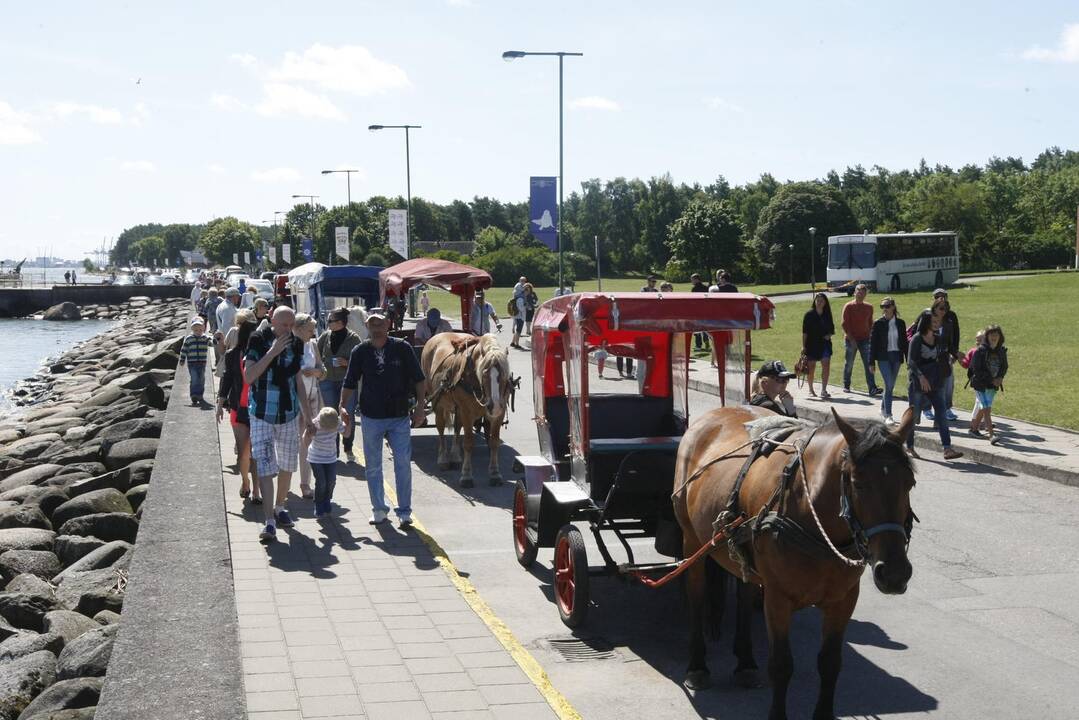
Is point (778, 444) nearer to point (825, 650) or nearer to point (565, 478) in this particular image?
point (825, 650)

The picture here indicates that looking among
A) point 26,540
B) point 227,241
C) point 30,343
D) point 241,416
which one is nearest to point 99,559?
point 26,540

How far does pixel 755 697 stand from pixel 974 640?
6.40 ft

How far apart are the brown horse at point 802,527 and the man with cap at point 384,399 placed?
12.9 feet

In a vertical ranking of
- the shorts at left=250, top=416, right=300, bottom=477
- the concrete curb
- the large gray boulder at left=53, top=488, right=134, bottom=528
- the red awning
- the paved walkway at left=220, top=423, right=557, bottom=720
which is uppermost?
the red awning

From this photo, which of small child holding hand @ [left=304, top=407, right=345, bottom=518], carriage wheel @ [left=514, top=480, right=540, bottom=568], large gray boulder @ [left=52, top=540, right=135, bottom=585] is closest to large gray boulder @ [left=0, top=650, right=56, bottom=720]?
large gray boulder @ [left=52, top=540, right=135, bottom=585]

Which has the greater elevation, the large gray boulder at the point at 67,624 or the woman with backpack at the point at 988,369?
the woman with backpack at the point at 988,369

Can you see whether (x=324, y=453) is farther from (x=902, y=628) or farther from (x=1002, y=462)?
(x=1002, y=462)

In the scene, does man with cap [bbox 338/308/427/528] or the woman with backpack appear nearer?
man with cap [bbox 338/308/427/528]

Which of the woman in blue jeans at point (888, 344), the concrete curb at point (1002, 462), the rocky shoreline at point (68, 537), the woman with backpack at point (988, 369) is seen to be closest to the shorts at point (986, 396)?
the woman with backpack at point (988, 369)

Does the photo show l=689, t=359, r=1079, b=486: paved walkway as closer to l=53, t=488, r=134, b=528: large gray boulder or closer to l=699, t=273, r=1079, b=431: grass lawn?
l=699, t=273, r=1079, b=431: grass lawn

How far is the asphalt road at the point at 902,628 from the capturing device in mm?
6637

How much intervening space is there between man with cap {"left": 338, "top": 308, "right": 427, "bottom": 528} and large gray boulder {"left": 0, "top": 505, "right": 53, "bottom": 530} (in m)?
5.67

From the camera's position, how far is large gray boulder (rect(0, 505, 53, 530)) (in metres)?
13.9

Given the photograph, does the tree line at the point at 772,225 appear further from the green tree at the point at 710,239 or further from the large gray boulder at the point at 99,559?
the large gray boulder at the point at 99,559
